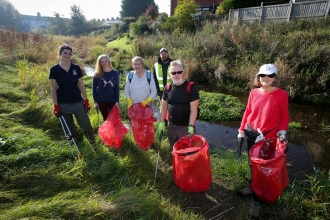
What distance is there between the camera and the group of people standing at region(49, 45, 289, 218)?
2213 millimetres

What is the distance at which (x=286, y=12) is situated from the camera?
33.3 feet

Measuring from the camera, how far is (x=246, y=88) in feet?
25.3

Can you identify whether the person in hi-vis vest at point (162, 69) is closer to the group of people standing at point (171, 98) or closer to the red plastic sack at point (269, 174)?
the group of people standing at point (171, 98)

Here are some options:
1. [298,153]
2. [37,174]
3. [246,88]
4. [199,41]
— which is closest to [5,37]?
[199,41]

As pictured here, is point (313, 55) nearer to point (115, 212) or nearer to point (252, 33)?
point (252, 33)

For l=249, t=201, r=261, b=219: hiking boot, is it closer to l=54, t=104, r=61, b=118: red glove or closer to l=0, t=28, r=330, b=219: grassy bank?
l=0, t=28, r=330, b=219: grassy bank

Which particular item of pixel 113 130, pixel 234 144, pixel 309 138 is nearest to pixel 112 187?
pixel 113 130

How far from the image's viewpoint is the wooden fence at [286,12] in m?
9.09

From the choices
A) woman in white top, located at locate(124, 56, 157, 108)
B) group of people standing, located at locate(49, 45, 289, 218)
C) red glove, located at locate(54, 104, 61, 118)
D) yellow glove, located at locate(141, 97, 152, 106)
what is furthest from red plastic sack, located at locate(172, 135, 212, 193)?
red glove, located at locate(54, 104, 61, 118)

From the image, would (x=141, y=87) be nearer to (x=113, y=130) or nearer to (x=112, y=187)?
(x=113, y=130)

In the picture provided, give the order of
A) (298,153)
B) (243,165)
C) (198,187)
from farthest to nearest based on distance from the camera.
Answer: (298,153) < (243,165) < (198,187)

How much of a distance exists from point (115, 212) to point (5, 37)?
494 inches

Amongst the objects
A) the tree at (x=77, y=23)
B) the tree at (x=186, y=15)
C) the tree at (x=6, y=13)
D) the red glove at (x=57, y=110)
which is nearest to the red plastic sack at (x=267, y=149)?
the red glove at (x=57, y=110)

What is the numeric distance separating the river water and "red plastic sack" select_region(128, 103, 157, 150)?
1576 millimetres
